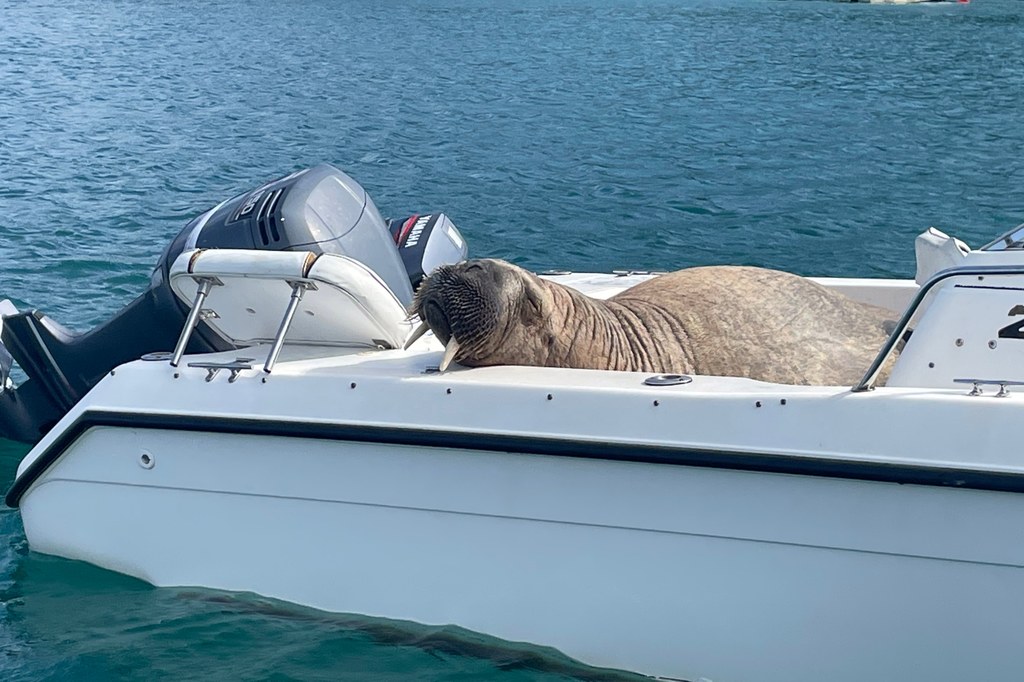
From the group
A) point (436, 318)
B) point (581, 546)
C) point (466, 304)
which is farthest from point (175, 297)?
point (581, 546)

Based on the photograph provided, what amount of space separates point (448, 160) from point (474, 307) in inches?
444

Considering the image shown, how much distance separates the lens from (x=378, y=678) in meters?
3.85

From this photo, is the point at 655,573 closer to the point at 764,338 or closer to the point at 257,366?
the point at 764,338

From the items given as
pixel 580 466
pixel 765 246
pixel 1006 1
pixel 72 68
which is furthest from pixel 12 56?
pixel 1006 1

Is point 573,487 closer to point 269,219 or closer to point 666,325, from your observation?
point 666,325

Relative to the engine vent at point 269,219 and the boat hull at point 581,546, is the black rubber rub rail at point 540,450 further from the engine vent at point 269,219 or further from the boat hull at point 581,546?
the engine vent at point 269,219

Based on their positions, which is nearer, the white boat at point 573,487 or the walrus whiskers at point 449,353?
the white boat at point 573,487

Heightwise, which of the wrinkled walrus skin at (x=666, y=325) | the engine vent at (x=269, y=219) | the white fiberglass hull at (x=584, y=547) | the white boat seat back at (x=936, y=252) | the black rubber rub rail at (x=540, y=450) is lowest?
the white fiberglass hull at (x=584, y=547)

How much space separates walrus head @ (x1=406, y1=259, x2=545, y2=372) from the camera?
3857 mm

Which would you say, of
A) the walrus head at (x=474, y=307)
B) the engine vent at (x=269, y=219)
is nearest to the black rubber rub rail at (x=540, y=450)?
the walrus head at (x=474, y=307)

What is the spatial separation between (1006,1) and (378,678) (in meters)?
48.6

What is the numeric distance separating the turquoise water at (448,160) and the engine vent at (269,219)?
1264 mm

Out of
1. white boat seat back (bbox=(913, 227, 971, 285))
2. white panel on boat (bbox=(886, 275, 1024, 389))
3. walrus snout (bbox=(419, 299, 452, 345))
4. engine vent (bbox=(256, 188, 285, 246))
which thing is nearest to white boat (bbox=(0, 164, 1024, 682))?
white panel on boat (bbox=(886, 275, 1024, 389))

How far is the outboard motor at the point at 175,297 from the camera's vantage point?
4461 mm
